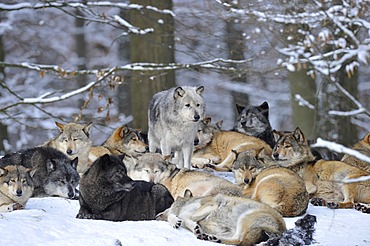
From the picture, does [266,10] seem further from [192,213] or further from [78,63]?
[78,63]

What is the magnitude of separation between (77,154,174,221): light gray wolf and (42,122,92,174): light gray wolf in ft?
10.8

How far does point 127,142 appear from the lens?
13.0 meters

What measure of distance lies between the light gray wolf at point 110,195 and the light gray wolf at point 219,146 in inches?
156

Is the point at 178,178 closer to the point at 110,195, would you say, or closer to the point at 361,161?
the point at 110,195

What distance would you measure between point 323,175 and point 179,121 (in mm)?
2447

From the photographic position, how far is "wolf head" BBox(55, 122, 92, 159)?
12219 millimetres

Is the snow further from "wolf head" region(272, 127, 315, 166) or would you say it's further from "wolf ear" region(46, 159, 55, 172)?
"wolf head" region(272, 127, 315, 166)

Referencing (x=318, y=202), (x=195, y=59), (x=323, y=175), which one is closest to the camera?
(x=318, y=202)

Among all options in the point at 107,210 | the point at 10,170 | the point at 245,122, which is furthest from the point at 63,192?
the point at 245,122

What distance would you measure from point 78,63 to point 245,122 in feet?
49.4

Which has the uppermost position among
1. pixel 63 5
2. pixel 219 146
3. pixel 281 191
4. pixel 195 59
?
pixel 63 5

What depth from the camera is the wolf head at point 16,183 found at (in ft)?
31.4

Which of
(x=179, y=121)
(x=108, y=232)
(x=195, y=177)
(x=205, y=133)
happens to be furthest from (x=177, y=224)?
(x=205, y=133)

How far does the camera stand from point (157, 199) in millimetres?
9242
